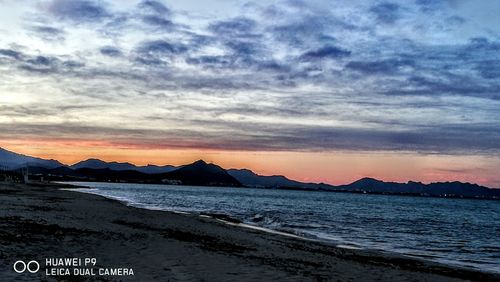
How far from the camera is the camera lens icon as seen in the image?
39.0 feet

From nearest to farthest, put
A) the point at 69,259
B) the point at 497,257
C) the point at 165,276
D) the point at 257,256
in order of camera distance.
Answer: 1. the point at 165,276
2. the point at 69,259
3. the point at 257,256
4. the point at 497,257

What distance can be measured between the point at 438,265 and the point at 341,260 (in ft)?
19.9

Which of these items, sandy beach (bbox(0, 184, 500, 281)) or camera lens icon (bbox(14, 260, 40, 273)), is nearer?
camera lens icon (bbox(14, 260, 40, 273))

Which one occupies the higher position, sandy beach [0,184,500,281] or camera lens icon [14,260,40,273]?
camera lens icon [14,260,40,273]

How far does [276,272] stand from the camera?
1545 centimetres

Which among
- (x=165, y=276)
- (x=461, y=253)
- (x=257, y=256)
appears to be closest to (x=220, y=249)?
(x=257, y=256)

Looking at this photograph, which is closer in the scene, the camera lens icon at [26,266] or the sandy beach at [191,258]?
the camera lens icon at [26,266]

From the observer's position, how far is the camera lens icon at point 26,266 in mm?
11883

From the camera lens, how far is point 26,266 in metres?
12.4

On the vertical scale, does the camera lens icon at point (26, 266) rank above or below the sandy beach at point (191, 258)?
above

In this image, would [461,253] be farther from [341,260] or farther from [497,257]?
[341,260]

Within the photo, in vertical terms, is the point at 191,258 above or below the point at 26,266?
below

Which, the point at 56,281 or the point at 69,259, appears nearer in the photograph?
the point at 56,281

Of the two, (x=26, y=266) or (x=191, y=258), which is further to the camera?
(x=191, y=258)
